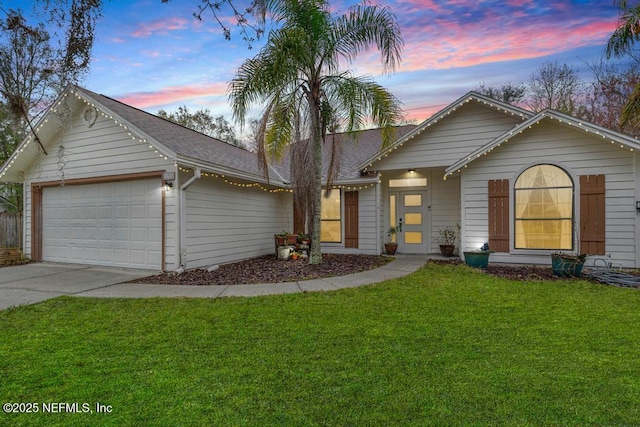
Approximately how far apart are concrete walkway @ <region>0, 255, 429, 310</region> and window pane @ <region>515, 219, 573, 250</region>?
266cm

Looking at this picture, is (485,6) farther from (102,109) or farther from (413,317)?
(102,109)

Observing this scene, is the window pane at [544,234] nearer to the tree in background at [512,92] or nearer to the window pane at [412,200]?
the window pane at [412,200]

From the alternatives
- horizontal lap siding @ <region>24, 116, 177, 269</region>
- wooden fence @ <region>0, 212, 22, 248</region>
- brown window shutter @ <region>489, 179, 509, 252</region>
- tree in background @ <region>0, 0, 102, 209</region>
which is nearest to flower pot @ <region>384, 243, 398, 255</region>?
brown window shutter @ <region>489, 179, 509, 252</region>

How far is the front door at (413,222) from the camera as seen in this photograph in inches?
425

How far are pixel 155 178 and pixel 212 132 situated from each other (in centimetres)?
2129

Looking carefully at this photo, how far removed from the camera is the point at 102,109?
7824 millimetres

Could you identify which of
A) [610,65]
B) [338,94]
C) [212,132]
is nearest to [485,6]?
[338,94]

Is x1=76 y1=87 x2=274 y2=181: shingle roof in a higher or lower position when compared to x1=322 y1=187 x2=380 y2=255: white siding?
higher

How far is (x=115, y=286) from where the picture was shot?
245 inches

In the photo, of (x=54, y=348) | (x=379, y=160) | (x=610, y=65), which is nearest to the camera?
(x=54, y=348)

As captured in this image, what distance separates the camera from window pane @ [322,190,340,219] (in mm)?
11156

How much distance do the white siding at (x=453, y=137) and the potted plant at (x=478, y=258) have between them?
2.81 metres

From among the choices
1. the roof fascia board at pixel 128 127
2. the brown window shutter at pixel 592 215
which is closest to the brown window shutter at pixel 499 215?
the brown window shutter at pixel 592 215

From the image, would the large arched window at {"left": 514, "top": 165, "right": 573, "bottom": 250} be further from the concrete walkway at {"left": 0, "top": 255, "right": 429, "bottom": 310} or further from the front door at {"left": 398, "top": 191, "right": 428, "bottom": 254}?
the front door at {"left": 398, "top": 191, "right": 428, "bottom": 254}
